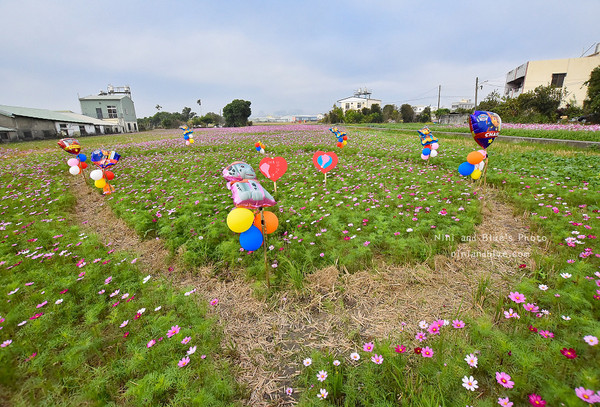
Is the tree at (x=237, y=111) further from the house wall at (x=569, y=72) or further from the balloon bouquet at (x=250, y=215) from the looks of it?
the balloon bouquet at (x=250, y=215)

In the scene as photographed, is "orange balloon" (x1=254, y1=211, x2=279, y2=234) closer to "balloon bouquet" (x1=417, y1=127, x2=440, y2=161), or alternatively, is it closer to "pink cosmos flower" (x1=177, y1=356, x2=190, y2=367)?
"pink cosmos flower" (x1=177, y1=356, x2=190, y2=367)

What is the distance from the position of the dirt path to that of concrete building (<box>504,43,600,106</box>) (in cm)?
5029

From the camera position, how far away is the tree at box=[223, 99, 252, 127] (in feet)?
178

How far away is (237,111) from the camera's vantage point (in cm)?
5438

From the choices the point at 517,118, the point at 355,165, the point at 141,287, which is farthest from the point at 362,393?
the point at 517,118

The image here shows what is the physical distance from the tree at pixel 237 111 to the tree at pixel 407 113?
3682 centimetres

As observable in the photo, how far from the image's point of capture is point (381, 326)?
2.74 meters

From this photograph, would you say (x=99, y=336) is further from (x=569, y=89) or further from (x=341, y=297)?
(x=569, y=89)

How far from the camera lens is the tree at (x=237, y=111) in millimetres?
54219

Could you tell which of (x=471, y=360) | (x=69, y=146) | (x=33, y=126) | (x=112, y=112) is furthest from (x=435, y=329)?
(x=112, y=112)

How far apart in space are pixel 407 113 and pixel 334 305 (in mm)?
66530

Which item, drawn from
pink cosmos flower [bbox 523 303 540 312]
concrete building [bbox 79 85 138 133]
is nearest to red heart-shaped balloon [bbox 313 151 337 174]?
pink cosmos flower [bbox 523 303 540 312]

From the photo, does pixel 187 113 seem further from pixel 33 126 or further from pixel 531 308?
pixel 531 308

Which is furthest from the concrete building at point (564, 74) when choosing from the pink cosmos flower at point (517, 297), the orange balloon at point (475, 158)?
the pink cosmos flower at point (517, 297)
